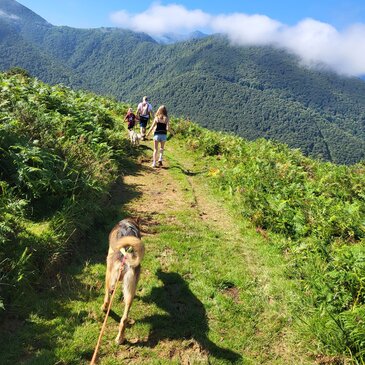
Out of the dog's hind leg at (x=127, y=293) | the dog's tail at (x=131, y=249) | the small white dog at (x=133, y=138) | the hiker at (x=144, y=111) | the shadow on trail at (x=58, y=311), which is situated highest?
the hiker at (x=144, y=111)

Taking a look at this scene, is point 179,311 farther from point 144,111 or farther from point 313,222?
point 144,111

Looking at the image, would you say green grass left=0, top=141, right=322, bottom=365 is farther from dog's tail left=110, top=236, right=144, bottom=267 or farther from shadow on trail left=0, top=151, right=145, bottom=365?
dog's tail left=110, top=236, right=144, bottom=267

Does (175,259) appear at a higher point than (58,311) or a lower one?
higher

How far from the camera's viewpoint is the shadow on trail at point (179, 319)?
5.29m

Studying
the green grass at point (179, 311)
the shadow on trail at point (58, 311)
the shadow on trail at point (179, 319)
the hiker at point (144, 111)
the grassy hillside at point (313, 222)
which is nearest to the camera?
the shadow on trail at point (58, 311)

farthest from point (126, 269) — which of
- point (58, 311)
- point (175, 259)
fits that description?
point (175, 259)

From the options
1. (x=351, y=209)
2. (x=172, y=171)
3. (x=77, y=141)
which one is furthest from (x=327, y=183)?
(x=77, y=141)

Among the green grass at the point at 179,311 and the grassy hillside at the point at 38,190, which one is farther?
the grassy hillside at the point at 38,190

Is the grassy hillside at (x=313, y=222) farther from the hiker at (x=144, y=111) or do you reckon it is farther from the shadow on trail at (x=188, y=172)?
the hiker at (x=144, y=111)

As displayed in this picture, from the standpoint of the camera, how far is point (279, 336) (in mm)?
5734

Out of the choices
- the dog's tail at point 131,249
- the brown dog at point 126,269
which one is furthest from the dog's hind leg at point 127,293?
the dog's tail at point 131,249

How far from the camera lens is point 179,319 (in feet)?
18.8

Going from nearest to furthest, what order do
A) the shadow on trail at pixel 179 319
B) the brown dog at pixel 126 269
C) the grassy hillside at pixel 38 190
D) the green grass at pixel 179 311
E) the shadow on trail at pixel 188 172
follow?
the green grass at pixel 179 311, the brown dog at pixel 126 269, the shadow on trail at pixel 179 319, the grassy hillside at pixel 38 190, the shadow on trail at pixel 188 172

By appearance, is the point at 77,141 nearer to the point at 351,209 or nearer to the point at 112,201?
the point at 112,201
